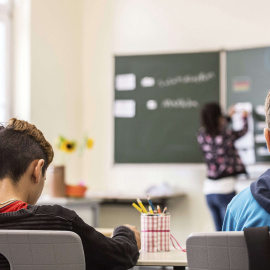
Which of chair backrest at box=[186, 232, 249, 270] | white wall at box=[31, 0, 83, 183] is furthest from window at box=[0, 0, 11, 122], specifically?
chair backrest at box=[186, 232, 249, 270]

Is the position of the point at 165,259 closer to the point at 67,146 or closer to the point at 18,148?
the point at 18,148

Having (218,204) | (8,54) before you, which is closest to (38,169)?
(218,204)

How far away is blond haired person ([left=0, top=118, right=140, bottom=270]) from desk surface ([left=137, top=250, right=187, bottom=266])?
59mm

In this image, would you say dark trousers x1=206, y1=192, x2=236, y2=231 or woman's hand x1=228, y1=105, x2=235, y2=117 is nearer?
dark trousers x1=206, y1=192, x2=236, y2=231

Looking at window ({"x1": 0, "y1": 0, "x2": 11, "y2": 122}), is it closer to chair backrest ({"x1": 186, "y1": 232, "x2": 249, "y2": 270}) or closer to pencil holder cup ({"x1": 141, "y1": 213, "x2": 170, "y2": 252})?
pencil holder cup ({"x1": 141, "y1": 213, "x2": 170, "y2": 252})

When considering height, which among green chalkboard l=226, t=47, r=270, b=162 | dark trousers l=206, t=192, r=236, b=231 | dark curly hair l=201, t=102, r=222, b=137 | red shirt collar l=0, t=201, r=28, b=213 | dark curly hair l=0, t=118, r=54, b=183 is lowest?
dark trousers l=206, t=192, r=236, b=231

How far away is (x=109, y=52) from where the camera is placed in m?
5.97

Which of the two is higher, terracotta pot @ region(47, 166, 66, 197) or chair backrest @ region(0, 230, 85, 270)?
chair backrest @ region(0, 230, 85, 270)

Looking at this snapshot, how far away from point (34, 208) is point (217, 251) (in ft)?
1.77

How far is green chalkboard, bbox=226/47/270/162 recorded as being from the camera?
5168 millimetres

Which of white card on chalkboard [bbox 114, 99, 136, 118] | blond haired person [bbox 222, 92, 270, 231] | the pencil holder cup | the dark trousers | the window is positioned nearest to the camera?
blond haired person [bbox 222, 92, 270, 231]

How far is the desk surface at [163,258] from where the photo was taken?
1.69 m

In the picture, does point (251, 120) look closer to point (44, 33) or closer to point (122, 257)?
point (44, 33)

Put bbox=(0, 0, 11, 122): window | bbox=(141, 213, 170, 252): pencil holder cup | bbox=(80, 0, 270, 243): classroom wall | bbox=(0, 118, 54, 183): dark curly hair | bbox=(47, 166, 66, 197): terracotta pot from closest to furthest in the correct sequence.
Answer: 1. bbox=(0, 118, 54, 183): dark curly hair
2. bbox=(141, 213, 170, 252): pencil holder cup
3. bbox=(47, 166, 66, 197): terracotta pot
4. bbox=(80, 0, 270, 243): classroom wall
5. bbox=(0, 0, 11, 122): window
